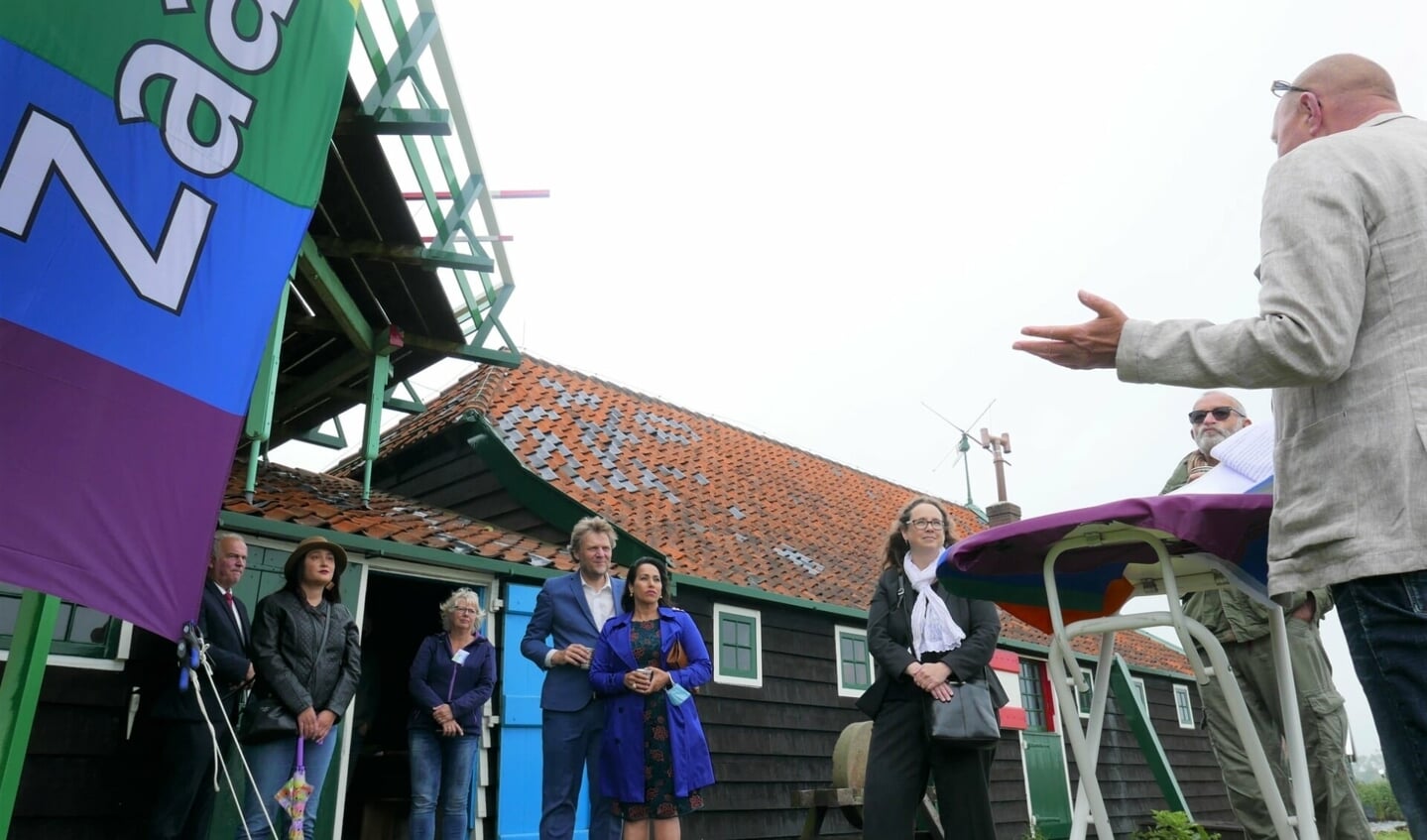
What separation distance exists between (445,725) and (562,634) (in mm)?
1151

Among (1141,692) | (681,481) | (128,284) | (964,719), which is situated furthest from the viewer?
(1141,692)

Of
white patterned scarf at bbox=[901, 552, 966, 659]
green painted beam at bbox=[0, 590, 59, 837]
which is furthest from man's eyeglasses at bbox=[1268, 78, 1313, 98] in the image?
green painted beam at bbox=[0, 590, 59, 837]

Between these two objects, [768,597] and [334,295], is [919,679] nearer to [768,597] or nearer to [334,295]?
[334,295]

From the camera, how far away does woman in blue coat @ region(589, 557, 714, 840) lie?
437 centimetres

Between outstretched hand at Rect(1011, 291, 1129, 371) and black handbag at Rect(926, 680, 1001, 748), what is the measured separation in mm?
1905

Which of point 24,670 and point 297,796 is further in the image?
point 297,796

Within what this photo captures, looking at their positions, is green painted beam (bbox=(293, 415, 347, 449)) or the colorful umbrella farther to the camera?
green painted beam (bbox=(293, 415, 347, 449))

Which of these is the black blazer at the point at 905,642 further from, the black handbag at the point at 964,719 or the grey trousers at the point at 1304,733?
the grey trousers at the point at 1304,733

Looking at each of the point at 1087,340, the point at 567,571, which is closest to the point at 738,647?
the point at 567,571

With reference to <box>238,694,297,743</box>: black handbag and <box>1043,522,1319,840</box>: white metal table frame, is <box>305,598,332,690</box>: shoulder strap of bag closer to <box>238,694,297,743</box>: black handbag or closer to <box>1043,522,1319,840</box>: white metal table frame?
<box>238,694,297,743</box>: black handbag

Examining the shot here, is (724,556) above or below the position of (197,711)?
above

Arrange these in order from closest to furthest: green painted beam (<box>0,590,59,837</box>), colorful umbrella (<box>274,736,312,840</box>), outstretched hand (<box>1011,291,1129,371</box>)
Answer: outstretched hand (<box>1011,291,1129,371</box>) → green painted beam (<box>0,590,59,837</box>) → colorful umbrella (<box>274,736,312,840</box>)

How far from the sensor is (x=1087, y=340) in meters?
1.83

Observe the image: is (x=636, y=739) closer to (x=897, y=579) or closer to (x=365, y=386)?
(x=897, y=579)
